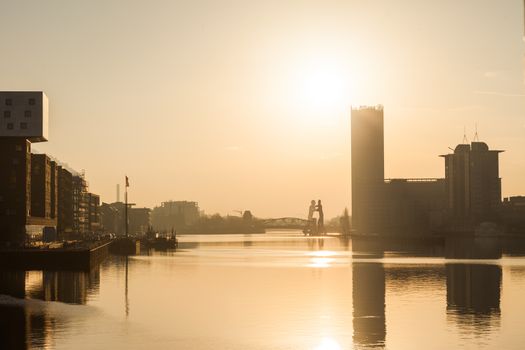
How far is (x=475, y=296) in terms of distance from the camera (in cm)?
10606

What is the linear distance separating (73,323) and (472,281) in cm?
7128

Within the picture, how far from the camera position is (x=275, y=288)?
11850cm

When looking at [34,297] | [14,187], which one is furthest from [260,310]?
[14,187]

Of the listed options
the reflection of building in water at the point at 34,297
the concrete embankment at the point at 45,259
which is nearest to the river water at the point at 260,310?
the reflection of building in water at the point at 34,297

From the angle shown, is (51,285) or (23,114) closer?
(51,285)

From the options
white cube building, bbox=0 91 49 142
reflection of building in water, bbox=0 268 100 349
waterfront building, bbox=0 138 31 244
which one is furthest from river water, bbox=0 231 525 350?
white cube building, bbox=0 91 49 142

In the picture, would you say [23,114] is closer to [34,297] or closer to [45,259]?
[45,259]

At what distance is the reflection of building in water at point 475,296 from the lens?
81750 mm

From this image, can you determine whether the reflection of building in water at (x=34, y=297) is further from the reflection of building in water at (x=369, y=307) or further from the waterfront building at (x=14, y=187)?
the waterfront building at (x=14, y=187)

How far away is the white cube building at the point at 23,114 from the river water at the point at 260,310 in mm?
52126

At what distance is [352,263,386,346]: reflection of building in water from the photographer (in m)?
71.4

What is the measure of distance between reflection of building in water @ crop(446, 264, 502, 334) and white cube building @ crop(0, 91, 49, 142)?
89733 mm

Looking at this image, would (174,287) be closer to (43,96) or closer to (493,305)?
(493,305)

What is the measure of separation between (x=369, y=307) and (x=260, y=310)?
1168 centimetres
